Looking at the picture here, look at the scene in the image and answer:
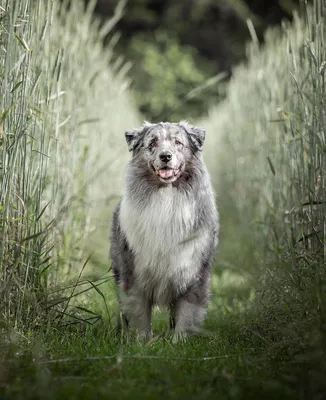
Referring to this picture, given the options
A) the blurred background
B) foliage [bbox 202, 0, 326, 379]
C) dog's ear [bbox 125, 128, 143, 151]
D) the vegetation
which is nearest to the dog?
dog's ear [bbox 125, 128, 143, 151]

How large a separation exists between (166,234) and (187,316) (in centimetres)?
59

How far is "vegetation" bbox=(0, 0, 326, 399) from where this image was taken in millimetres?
2965

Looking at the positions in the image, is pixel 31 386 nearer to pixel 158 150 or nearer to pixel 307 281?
pixel 307 281

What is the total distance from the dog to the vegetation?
0.25m

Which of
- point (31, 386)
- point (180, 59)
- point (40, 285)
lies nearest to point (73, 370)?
point (31, 386)

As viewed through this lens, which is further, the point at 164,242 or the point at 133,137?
the point at 133,137

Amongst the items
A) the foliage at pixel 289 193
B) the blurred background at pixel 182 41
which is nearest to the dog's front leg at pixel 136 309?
the foliage at pixel 289 193

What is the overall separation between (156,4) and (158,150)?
1022 inches

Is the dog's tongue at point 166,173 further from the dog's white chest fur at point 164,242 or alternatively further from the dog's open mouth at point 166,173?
the dog's white chest fur at point 164,242

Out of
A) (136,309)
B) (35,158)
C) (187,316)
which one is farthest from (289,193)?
(35,158)

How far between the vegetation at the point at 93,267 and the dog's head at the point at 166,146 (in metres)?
0.68

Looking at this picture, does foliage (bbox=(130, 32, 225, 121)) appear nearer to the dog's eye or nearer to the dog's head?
the dog's head

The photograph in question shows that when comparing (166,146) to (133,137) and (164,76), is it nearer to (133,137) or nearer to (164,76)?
(133,137)

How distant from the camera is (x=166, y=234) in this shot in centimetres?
461
